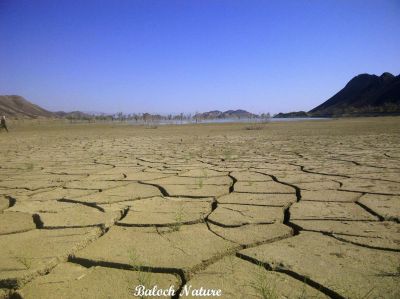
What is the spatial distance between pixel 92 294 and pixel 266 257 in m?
0.67

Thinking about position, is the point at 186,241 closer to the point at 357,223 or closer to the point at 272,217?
the point at 272,217

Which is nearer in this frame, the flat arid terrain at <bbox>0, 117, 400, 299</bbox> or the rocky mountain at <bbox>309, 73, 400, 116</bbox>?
the flat arid terrain at <bbox>0, 117, 400, 299</bbox>

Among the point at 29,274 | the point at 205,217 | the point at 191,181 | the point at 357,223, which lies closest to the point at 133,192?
the point at 191,181

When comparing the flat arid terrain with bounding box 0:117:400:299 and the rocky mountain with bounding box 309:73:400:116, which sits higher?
the rocky mountain with bounding box 309:73:400:116

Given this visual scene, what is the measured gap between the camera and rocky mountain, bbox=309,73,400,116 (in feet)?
108

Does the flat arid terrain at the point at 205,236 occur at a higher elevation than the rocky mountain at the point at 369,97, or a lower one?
lower

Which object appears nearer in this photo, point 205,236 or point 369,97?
point 205,236

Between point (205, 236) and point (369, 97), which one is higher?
point (369, 97)

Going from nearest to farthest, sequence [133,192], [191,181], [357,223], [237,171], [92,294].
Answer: [92,294] < [357,223] < [133,192] < [191,181] < [237,171]

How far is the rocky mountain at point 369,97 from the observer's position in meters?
32.9

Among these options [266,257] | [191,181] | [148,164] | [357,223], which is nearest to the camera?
[266,257]

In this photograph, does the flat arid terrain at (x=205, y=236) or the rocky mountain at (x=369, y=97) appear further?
the rocky mountain at (x=369, y=97)

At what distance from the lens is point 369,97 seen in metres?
47.9

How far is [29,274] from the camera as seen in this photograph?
4.12 feet
